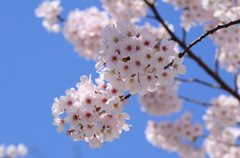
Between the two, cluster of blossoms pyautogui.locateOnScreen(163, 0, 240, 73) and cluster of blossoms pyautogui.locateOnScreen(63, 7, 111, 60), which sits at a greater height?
cluster of blossoms pyautogui.locateOnScreen(63, 7, 111, 60)

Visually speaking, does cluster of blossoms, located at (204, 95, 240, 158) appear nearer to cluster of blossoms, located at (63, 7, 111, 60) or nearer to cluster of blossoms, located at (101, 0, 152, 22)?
cluster of blossoms, located at (101, 0, 152, 22)

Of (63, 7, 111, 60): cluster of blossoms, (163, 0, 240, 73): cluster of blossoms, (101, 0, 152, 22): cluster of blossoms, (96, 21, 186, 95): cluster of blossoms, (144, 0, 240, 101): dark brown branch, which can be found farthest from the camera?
(63, 7, 111, 60): cluster of blossoms

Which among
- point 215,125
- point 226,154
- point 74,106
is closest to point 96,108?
point 74,106

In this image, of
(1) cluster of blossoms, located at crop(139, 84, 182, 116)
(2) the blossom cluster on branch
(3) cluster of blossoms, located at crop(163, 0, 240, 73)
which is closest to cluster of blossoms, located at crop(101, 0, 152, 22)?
(2) the blossom cluster on branch

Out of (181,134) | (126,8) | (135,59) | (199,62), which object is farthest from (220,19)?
(181,134)

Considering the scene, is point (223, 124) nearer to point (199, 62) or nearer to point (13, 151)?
point (199, 62)

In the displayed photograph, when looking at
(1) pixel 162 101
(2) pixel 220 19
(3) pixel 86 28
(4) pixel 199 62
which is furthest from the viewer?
(1) pixel 162 101
